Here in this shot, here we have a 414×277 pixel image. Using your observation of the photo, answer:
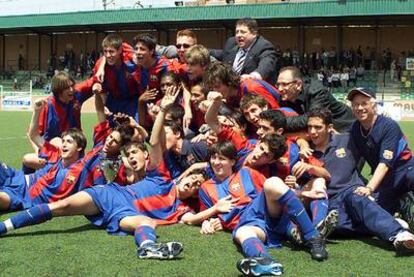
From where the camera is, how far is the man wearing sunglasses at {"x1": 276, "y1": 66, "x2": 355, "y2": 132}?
5.44 metres

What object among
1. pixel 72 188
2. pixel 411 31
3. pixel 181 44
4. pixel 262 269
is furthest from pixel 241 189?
pixel 411 31

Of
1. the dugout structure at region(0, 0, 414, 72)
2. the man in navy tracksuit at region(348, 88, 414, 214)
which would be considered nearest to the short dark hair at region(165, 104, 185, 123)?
the man in navy tracksuit at region(348, 88, 414, 214)

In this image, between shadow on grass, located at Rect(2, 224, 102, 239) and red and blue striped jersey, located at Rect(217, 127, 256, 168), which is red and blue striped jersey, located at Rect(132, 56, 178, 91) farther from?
shadow on grass, located at Rect(2, 224, 102, 239)

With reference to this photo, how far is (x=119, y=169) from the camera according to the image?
17.6ft

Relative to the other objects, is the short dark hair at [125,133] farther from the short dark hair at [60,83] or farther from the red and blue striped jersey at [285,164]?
the red and blue striped jersey at [285,164]

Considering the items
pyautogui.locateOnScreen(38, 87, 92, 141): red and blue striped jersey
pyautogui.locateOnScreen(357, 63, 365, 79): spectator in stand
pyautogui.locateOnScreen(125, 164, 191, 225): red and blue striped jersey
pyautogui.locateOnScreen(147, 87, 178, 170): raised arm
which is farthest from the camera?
pyautogui.locateOnScreen(357, 63, 365, 79): spectator in stand

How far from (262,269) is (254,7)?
29309mm

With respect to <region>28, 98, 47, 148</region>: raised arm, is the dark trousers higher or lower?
lower

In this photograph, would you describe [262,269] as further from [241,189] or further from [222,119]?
[222,119]

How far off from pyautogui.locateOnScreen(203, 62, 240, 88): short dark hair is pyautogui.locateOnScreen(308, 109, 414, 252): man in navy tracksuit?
88 centimetres

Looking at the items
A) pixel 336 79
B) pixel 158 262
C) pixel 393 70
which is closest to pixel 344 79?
pixel 336 79

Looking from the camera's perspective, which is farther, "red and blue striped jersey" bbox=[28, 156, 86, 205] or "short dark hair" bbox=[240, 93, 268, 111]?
"red and blue striped jersey" bbox=[28, 156, 86, 205]

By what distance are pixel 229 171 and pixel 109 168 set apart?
1.28m

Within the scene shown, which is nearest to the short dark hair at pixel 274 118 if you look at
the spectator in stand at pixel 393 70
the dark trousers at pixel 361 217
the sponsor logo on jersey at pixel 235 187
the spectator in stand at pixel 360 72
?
the sponsor logo on jersey at pixel 235 187
